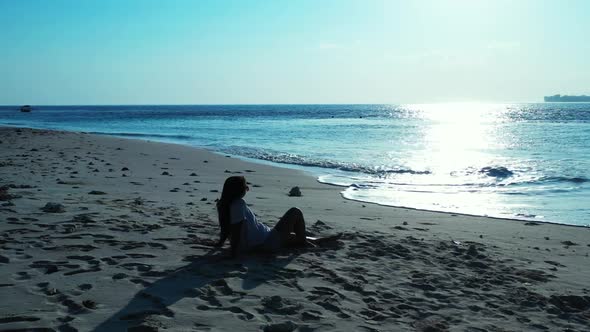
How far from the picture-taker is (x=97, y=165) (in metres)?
14.8

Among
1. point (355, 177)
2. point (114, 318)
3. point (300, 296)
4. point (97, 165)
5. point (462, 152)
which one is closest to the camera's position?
point (114, 318)

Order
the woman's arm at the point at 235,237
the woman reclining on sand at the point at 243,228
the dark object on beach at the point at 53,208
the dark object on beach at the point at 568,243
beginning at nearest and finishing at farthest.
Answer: the woman's arm at the point at 235,237
the woman reclining on sand at the point at 243,228
the dark object on beach at the point at 53,208
the dark object on beach at the point at 568,243

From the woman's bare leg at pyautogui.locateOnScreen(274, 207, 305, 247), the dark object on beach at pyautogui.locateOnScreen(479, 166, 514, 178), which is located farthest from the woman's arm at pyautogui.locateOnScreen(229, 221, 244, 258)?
the dark object on beach at pyautogui.locateOnScreen(479, 166, 514, 178)

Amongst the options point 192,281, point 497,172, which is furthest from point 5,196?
point 497,172

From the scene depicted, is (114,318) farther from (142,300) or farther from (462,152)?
(462,152)

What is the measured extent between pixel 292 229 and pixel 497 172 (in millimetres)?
13109

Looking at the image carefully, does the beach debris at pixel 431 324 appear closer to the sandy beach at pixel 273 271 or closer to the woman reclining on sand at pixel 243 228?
the sandy beach at pixel 273 271

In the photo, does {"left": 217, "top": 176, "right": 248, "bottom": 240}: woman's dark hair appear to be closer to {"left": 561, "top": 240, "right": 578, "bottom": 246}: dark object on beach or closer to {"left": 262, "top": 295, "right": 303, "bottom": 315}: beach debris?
{"left": 262, "top": 295, "right": 303, "bottom": 315}: beach debris

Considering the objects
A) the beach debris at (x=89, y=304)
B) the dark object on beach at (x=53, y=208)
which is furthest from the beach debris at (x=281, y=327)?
the dark object on beach at (x=53, y=208)

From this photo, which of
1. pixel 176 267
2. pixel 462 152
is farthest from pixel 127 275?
pixel 462 152

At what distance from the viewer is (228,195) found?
628 centimetres

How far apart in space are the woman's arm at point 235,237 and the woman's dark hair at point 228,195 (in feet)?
0.57

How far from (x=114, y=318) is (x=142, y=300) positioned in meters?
0.45

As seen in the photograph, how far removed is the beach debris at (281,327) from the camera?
4.16 metres
